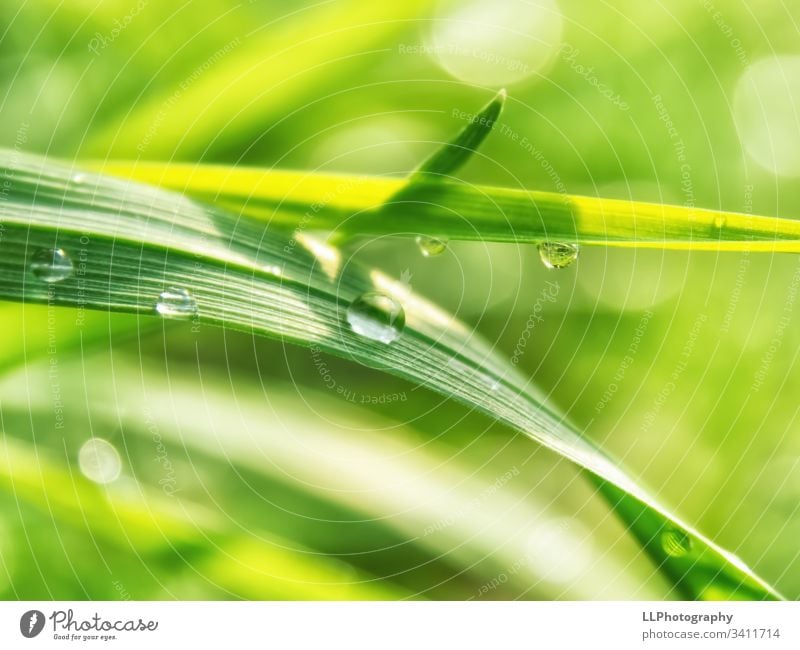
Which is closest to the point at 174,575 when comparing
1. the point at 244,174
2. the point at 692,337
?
the point at 244,174

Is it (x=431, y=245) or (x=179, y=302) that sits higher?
(x=431, y=245)

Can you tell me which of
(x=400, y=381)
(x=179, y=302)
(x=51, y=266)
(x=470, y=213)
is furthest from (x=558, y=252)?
(x=51, y=266)

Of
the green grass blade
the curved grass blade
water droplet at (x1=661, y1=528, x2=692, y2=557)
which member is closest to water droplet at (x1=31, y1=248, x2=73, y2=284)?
the curved grass blade

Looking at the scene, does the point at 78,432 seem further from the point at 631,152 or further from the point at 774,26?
the point at 774,26

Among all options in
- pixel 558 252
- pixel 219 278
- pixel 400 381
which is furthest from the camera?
pixel 400 381

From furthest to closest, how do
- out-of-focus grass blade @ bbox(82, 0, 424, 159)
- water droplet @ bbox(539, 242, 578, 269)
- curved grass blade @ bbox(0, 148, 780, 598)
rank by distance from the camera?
out-of-focus grass blade @ bbox(82, 0, 424, 159), water droplet @ bbox(539, 242, 578, 269), curved grass blade @ bbox(0, 148, 780, 598)

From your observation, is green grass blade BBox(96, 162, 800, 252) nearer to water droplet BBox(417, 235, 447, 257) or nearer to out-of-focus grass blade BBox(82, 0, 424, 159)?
A: water droplet BBox(417, 235, 447, 257)
